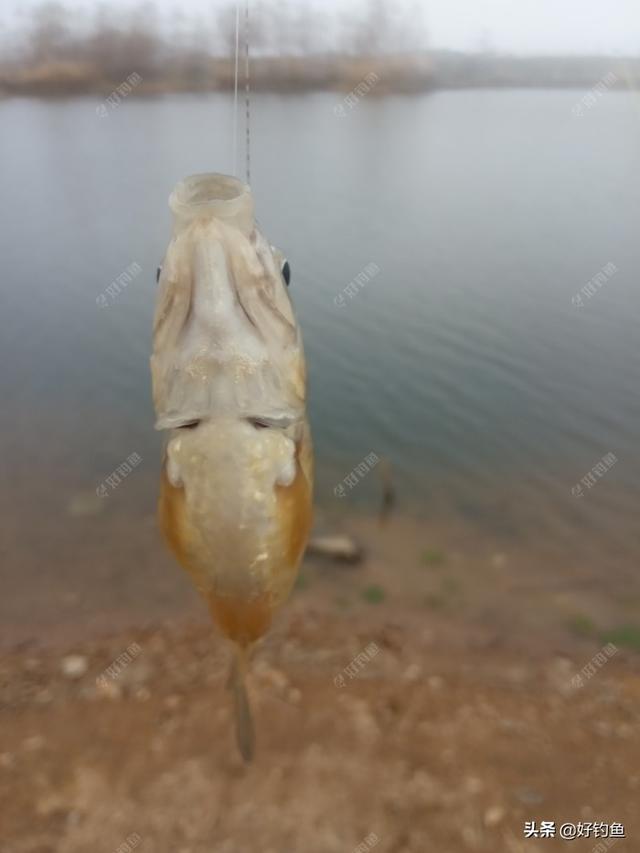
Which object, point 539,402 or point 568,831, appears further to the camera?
point 539,402

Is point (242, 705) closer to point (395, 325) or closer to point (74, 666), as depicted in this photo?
point (74, 666)

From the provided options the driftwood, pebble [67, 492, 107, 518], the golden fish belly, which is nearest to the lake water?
pebble [67, 492, 107, 518]

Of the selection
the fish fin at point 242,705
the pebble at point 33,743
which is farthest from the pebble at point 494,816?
the pebble at point 33,743

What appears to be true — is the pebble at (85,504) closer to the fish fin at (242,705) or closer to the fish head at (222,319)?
the fish fin at (242,705)

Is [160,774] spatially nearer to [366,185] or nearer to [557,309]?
[557,309]

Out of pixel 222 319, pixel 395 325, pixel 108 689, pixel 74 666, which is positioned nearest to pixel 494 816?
pixel 108 689

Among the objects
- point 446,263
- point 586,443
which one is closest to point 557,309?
point 446,263

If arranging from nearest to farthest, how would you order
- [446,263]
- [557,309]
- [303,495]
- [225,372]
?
[225,372] < [303,495] < [557,309] < [446,263]
